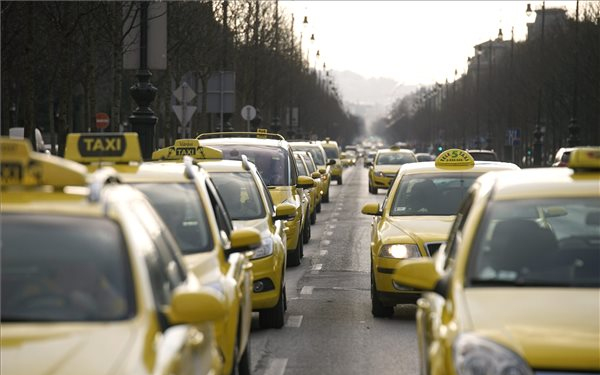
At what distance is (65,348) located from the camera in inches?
193

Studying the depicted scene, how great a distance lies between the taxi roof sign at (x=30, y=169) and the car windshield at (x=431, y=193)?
8.46 meters

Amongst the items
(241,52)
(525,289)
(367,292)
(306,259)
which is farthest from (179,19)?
(525,289)

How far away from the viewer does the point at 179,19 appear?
47.1 metres

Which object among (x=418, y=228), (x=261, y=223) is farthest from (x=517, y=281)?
(x=261, y=223)

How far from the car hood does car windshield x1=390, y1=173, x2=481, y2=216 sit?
258mm

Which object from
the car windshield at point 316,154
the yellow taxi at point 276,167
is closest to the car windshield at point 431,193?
the yellow taxi at point 276,167

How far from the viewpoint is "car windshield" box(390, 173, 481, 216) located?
14250mm

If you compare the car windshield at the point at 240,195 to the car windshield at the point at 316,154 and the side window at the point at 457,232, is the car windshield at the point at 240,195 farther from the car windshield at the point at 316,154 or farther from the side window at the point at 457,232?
the car windshield at the point at 316,154

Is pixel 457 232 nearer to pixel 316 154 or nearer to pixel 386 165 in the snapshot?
pixel 316 154

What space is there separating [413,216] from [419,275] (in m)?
7.05

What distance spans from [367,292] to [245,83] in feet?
181

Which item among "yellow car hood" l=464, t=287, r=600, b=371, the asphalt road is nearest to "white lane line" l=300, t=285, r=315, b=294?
the asphalt road

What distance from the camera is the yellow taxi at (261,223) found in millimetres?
12039

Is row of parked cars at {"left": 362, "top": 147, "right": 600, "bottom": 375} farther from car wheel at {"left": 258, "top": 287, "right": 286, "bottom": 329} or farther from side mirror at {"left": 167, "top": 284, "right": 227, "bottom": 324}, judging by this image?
car wheel at {"left": 258, "top": 287, "right": 286, "bottom": 329}
